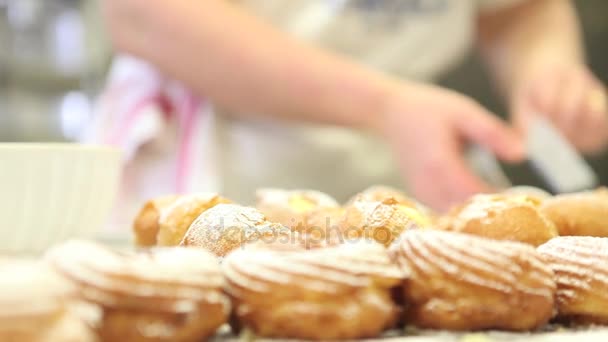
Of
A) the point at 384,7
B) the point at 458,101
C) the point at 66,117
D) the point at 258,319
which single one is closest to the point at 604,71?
the point at 384,7

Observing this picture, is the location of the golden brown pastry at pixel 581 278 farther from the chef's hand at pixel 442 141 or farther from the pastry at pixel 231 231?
the chef's hand at pixel 442 141

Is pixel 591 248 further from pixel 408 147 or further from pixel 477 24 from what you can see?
pixel 477 24

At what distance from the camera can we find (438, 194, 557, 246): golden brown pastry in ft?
1.62

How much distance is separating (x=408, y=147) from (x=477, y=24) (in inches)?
27.5

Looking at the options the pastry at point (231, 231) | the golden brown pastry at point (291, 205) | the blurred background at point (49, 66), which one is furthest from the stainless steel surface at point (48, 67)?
the pastry at point (231, 231)

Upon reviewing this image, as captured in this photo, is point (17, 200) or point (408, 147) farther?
point (408, 147)

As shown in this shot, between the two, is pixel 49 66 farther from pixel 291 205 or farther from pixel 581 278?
pixel 581 278

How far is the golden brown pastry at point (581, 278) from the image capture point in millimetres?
434

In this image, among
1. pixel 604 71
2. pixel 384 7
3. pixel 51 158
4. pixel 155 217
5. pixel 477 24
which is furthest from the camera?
pixel 604 71

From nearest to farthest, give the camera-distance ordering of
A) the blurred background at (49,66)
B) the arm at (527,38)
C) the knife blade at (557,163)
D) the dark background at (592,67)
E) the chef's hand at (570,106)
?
the knife blade at (557,163) → the chef's hand at (570,106) → the arm at (527,38) → the dark background at (592,67) → the blurred background at (49,66)

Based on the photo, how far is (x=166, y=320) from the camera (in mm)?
354

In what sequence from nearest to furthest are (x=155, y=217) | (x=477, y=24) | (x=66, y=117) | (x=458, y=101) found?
1. (x=155, y=217)
2. (x=458, y=101)
3. (x=477, y=24)
4. (x=66, y=117)

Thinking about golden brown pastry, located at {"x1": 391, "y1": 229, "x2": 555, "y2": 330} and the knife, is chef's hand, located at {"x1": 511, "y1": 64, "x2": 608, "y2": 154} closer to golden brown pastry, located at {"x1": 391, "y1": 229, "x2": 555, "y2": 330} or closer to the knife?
the knife

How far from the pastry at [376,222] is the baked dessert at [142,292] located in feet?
0.50
